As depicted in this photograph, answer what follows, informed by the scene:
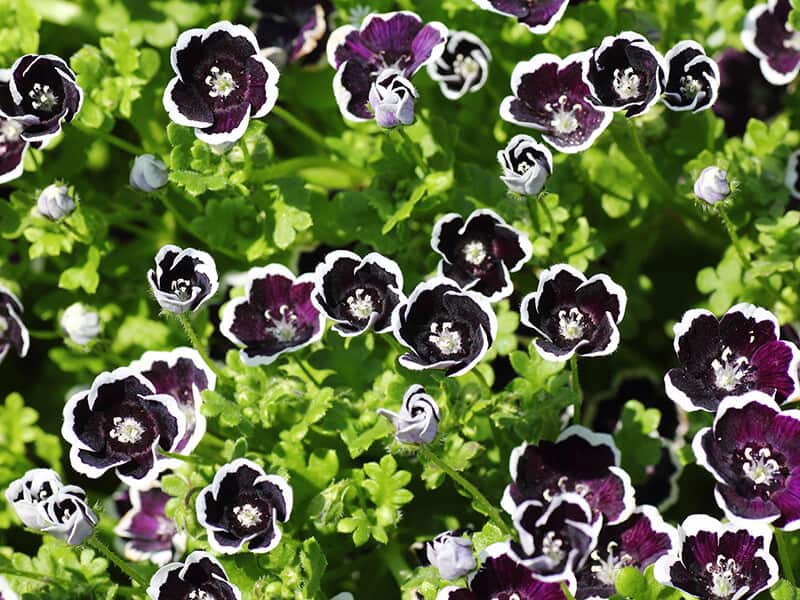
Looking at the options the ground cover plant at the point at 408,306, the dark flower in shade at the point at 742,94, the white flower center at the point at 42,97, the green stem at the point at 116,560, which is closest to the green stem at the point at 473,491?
the ground cover plant at the point at 408,306

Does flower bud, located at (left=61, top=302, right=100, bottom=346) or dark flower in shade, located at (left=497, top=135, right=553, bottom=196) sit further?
flower bud, located at (left=61, top=302, right=100, bottom=346)

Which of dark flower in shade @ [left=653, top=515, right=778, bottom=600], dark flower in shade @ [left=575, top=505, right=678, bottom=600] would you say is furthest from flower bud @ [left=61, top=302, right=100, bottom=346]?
dark flower in shade @ [left=653, top=515, right=778, bottom=600]

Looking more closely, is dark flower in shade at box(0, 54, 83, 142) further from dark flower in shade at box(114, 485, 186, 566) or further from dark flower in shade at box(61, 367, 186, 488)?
dark flower in shade at box(114, 485, 186, 566)

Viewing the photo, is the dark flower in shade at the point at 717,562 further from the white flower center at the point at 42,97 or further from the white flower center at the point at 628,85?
the white flower center at the point at 42,97

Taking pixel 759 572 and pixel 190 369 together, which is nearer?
pixel 759 572

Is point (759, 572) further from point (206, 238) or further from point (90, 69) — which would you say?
point (90, 69)

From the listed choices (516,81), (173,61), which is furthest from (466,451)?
(173,61)
